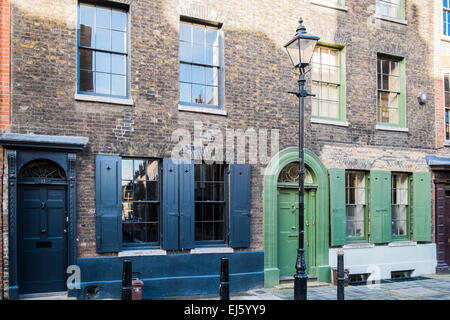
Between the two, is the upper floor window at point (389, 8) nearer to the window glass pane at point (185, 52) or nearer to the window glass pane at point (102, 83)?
the window glass pane at point (185, 52)

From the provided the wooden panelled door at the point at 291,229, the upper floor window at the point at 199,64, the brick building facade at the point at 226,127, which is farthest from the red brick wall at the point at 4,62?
the wooden panelled door at the point at 291,229

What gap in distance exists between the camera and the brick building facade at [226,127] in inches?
325

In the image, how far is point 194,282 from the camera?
9.28 metres

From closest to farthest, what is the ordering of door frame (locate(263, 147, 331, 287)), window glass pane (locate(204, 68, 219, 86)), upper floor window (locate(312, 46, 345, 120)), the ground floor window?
window glass pane (locate(204, 68, 219, 86)), door frame (locate(263, 147, 331, 287)), upper floor window (locate(312, 46, 345, 120)), the ground floor window

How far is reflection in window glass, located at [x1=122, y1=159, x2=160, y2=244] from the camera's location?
9.01 metres

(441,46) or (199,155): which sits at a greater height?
(441,46)

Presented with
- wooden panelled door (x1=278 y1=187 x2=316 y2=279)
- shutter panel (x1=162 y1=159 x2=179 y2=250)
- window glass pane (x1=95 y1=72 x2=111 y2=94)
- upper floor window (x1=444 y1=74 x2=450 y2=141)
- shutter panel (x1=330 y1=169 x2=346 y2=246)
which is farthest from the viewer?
upper floor window (x1=444 y1=74 x2=450 y2=141)

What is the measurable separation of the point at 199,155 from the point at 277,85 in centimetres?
280

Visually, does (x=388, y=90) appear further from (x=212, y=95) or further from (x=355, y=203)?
(x=212, y=95)

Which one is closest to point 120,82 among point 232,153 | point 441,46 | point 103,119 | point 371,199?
point 103,119

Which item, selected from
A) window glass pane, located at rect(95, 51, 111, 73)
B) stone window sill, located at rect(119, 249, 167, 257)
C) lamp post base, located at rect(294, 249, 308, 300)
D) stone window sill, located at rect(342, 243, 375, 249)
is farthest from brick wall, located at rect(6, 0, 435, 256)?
lamp post base, located at rect(294, 249, 308, 300)

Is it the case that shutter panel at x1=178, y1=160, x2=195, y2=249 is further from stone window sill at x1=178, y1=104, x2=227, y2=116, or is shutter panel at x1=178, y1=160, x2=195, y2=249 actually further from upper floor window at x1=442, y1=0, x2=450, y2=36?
upper floor window at x1=442, y1=0, x2=450, y2=36

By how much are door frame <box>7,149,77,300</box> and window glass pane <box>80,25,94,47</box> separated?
2.38m
